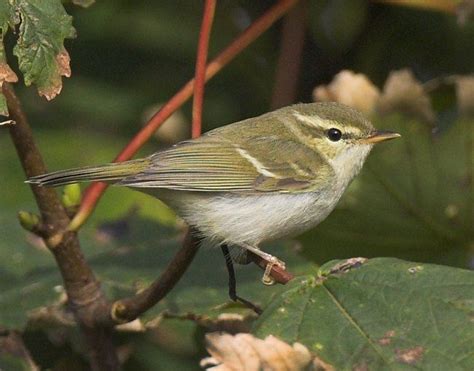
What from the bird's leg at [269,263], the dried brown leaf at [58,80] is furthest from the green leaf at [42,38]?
the bird's leg at [269,263]

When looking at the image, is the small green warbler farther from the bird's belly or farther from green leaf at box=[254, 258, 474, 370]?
green leaf at box=[254, 258, 474, 370]

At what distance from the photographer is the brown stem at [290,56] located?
413cm

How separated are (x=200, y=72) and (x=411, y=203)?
1.46 m

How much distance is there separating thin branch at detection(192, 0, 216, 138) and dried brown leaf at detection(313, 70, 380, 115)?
1.04m

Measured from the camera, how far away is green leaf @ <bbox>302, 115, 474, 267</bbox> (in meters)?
3.91

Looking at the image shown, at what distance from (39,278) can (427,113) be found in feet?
5.07

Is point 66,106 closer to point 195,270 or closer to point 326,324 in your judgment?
point 195,270

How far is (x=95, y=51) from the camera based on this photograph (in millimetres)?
4930

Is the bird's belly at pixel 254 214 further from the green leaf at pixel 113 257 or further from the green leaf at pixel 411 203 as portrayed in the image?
the green leaf at pixel 411 203

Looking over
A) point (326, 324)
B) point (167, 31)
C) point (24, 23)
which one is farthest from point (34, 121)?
point (326, 324)

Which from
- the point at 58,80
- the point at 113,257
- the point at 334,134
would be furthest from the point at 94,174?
the point at 334,134

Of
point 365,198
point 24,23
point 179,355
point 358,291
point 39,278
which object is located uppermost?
point 24,23

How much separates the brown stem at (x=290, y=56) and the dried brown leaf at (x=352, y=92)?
24cm

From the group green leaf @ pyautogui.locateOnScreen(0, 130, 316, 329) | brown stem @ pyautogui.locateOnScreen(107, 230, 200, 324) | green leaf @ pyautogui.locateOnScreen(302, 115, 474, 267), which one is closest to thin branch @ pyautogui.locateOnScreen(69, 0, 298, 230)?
brown stem @ pyautogui.locateOnScreen(107, 230, 200, 324)
